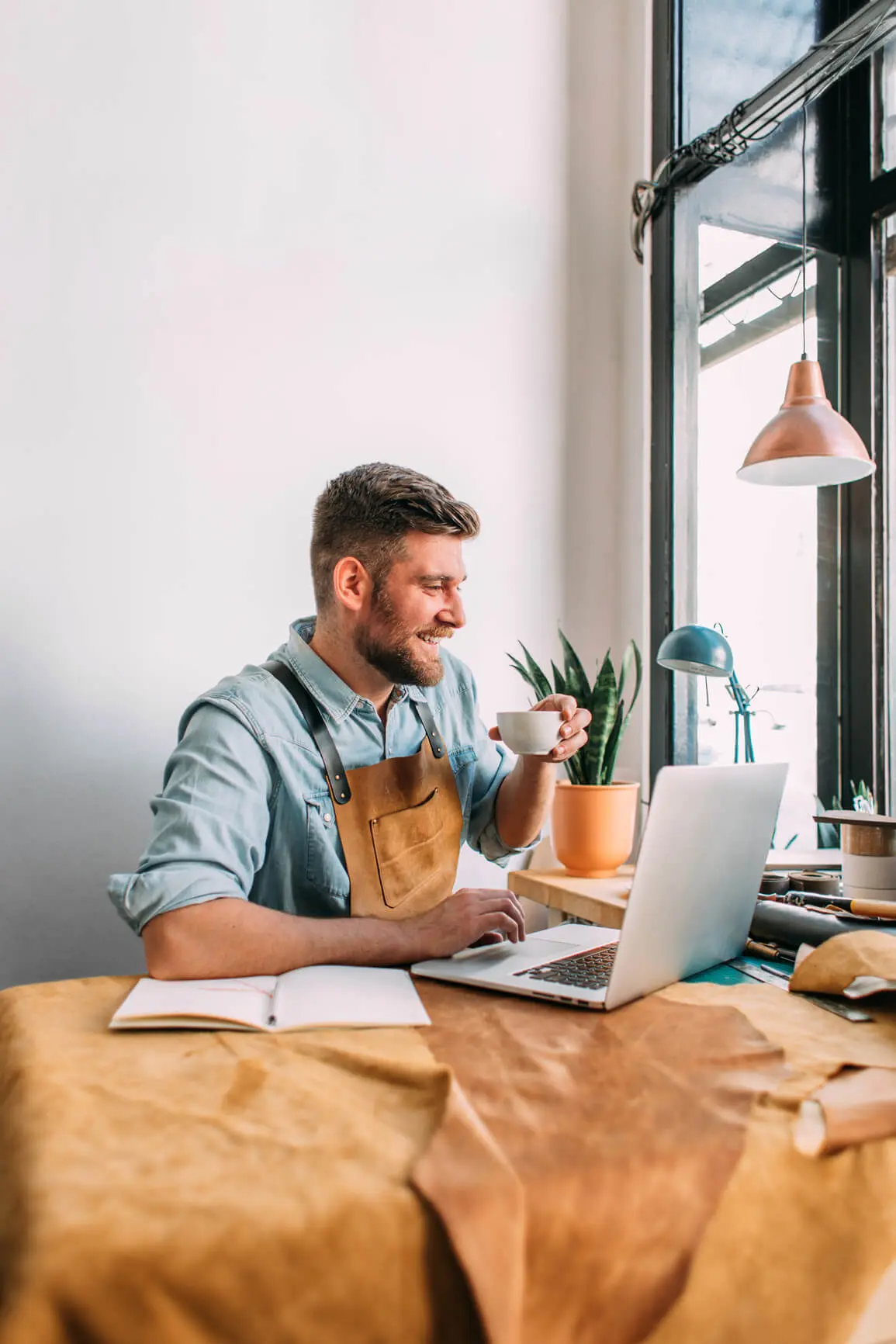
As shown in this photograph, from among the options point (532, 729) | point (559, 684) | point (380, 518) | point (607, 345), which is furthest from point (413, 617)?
point (607, 345)

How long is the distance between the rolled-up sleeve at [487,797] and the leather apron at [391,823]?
21 cm

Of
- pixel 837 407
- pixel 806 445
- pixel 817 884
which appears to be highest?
pixel 837 407

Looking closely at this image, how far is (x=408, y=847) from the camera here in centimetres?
145

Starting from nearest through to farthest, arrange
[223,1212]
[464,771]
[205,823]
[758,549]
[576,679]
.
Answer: [223,1212] < [205,823] < [464,771] < [576,679] < [758,549]

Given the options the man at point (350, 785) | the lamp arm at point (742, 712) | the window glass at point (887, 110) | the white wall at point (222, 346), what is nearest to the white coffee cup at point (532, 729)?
the man at point (350, 785)

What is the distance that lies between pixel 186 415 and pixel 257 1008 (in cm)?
139

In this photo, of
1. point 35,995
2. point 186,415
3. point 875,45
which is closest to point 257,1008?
point 35,995

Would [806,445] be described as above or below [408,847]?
above

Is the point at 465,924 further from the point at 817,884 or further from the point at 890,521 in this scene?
the point at 890,521

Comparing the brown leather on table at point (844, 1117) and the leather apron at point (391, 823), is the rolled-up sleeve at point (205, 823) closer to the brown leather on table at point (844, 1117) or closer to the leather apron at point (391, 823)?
the leather apron at point (391, 823)

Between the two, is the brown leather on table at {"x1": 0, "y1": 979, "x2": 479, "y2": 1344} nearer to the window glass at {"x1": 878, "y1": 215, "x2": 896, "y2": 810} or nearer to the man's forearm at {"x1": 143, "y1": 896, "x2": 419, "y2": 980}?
the man's forearm at {"x1": 143, "y1": 896, "x2": 419, "y2": 980}

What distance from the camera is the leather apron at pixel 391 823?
1.39 meters

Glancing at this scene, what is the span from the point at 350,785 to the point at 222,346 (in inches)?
43.1

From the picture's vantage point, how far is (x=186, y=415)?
1.93 meters
